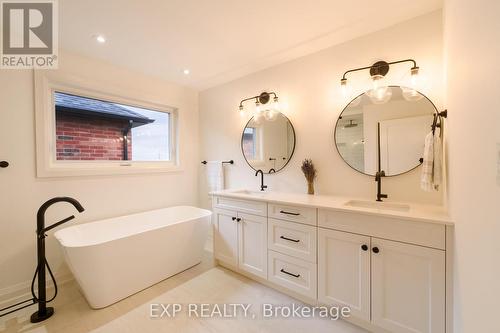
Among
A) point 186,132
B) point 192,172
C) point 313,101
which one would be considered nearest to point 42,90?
point 186,132

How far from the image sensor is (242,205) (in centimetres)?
234

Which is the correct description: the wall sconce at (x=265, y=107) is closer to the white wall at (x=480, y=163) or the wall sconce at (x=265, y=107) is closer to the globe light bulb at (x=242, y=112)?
the globe light bulb at (x=242, y=112)

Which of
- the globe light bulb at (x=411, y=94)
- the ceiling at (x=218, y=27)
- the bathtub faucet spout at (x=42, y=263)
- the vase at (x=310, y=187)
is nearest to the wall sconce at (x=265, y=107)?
the ceiling at (x=218, y=27)

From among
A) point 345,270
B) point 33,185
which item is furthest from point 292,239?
point 33,185

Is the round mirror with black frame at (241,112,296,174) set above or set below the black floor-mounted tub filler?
above

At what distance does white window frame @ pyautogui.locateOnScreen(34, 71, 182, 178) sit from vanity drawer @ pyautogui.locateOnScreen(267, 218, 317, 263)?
6.64 feet

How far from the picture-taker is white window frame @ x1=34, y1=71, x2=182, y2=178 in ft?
7.25

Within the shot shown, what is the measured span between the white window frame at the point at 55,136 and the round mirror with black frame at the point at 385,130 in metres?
2.62

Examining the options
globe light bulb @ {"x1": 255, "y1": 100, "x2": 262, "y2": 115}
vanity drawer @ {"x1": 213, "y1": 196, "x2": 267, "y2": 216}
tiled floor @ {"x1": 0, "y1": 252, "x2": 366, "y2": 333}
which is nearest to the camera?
tiled floor @ {"x1": 0, "y1": 252, "x2": 366, "y2": 333}

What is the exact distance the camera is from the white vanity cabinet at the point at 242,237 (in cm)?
218

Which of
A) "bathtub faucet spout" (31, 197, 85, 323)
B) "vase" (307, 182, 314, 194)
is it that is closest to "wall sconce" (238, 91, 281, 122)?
"vase" (307, 182, 314, 194)

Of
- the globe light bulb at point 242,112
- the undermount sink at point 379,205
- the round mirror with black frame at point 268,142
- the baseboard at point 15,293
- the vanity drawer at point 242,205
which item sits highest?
the globe light bulb at point 242,112

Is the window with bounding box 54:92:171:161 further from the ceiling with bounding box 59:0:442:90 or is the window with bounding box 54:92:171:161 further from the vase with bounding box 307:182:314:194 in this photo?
the vase with bounding box 307:182:314:194

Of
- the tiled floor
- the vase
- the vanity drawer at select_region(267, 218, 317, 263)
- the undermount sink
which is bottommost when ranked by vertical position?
the tiled floor
